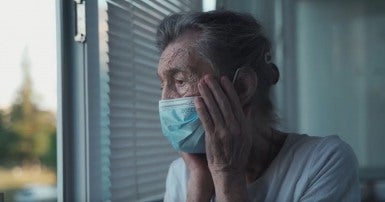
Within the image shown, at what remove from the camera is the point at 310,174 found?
62.2 inches

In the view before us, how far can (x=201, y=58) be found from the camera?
5.32 feet

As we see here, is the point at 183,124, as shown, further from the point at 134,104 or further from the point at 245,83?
the point at 134,104

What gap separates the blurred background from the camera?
2.37 metres

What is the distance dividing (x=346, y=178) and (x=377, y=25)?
7.84 feet

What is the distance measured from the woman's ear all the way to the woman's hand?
9 cm

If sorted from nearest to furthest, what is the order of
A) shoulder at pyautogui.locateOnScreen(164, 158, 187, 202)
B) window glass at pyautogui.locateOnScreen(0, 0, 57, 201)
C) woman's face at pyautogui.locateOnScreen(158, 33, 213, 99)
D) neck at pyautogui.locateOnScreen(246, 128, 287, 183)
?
1. woman's face at pyautogui.locateOnScreen(158, 33, 213, 99)
2. neck at pyautogui.locateOnScreen(246, 128, 287, 183)
3. shoulder at pyautogui.locateOnScreen(164, 158, 187, 202)
4. window glass at pyautogui.locateOnScreen(0, 0, 57, 201)

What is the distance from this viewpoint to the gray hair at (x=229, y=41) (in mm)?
1626

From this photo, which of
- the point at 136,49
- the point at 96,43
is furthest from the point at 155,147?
the point at 96,43

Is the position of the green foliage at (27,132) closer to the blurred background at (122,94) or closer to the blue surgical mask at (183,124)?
the blurred background at (122,94)

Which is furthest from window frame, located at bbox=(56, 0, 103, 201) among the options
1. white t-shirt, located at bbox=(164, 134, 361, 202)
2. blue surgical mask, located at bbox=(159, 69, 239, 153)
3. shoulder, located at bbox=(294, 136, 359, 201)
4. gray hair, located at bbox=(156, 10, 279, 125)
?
shoulder, located at bbox=(294, 136, 359, 201)

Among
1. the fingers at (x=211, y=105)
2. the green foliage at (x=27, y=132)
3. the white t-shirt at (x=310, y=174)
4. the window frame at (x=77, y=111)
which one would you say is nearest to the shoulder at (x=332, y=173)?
the white t-shirt at (x=310, y=174)

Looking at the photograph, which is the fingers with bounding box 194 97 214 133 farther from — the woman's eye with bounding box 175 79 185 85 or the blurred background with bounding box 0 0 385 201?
the blurred background with bounding box 0 0 385 201

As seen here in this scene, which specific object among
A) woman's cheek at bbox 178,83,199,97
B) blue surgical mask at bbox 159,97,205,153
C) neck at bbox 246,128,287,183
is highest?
woman's cheek at bbox 178,83,199,97

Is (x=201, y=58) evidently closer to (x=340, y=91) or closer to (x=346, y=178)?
(x=346, y=178)
